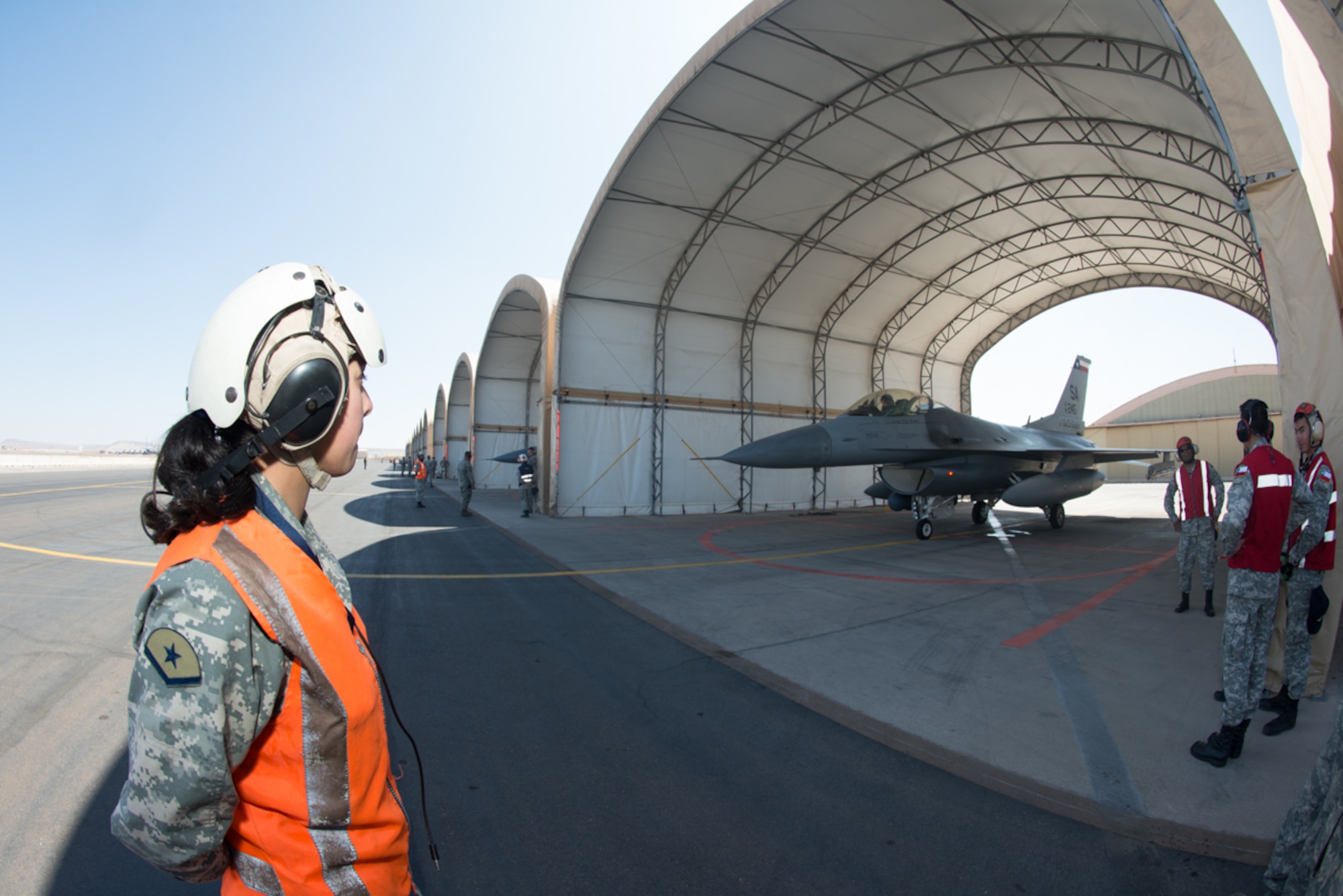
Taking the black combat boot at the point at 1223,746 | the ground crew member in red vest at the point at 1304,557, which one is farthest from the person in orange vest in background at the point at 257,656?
the ground crew member in red vest at the point at 1304,557

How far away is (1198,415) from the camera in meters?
40.3

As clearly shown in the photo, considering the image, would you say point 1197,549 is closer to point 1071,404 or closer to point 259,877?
point 259,877

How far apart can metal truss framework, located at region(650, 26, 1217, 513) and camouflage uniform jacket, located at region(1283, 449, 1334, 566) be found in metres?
6.69

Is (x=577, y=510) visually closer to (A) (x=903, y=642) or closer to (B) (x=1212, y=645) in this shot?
(A) (x=903, y=642)

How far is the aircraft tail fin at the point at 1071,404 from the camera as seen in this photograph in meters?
18.2

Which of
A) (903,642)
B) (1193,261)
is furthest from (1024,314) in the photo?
(903,642)

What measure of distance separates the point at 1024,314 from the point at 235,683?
28.9m

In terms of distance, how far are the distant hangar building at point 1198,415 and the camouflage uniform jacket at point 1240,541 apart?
4681 cm

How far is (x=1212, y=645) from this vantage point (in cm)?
517

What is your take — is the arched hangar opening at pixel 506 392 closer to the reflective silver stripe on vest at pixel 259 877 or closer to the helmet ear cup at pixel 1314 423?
the helmet ear cup at pixel 1314 423

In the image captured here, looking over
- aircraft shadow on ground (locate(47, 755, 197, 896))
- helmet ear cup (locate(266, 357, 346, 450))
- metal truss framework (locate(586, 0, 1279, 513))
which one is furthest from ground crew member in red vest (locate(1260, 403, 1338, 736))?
aircraft shadow on ground (locate(47, 755, 197, 896))

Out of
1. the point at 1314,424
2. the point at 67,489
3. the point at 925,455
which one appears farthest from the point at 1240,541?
the point at 67,489

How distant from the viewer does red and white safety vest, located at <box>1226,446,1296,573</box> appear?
3.33 m

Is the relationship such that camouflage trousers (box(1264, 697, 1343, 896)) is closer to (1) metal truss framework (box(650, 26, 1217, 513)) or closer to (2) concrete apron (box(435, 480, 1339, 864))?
(2) concrete apron (box(435, 480, 1339, 864))
